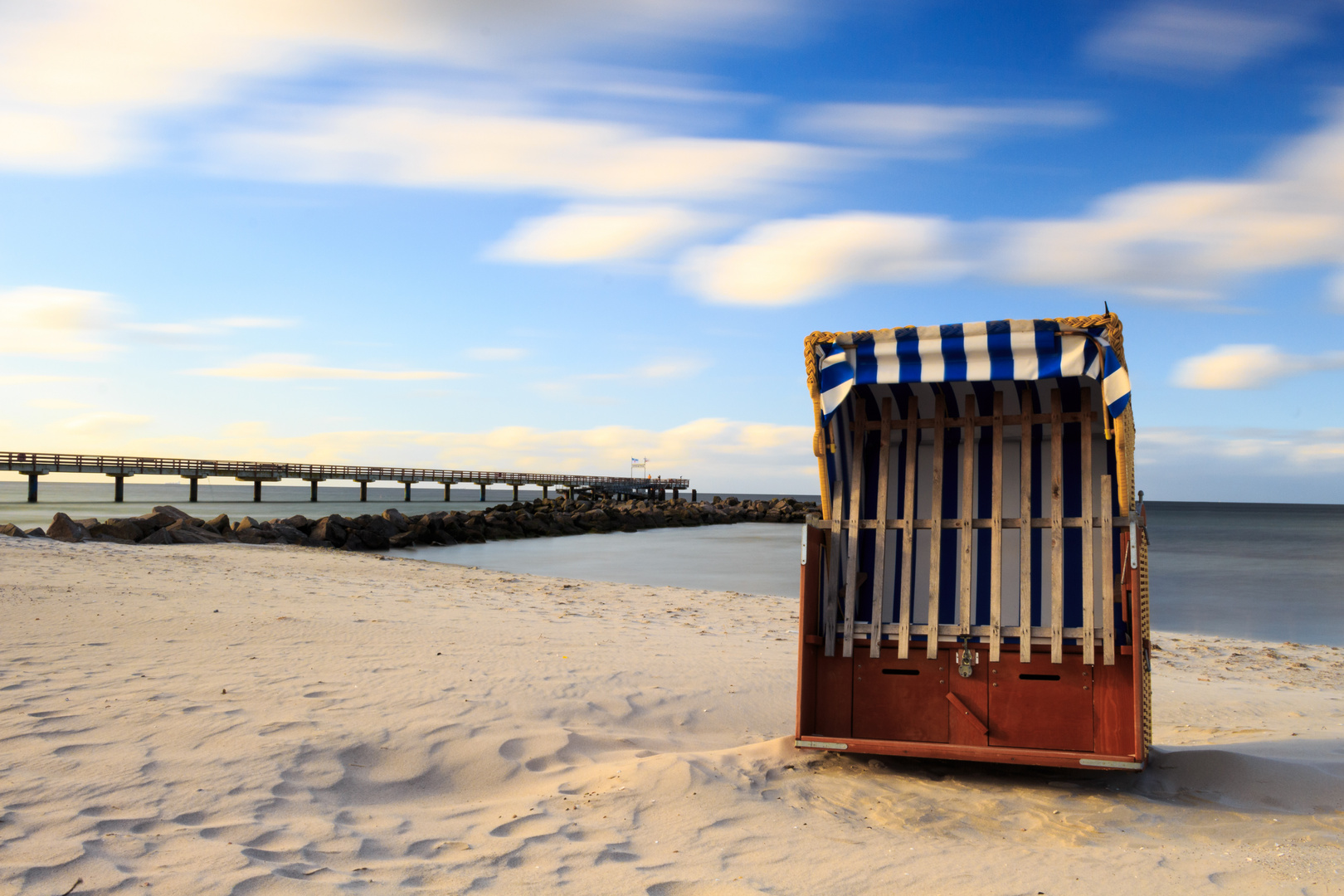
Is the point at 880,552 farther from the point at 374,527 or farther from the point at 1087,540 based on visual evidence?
the point at 374,527

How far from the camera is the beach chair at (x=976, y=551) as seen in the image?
5480 millimetres

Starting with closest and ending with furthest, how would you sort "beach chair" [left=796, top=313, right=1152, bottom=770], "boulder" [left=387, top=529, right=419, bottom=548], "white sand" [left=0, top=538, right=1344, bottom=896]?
"white sand" [left=0, top=538, right=1344, bottom=896] < "beach chair" [left=796, top=313, right=1152, bottom=770] < "boulder" [left=387, top=529, right=419, bottom=548]

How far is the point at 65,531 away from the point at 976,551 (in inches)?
754

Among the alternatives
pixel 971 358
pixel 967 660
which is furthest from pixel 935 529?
pixel 971 358

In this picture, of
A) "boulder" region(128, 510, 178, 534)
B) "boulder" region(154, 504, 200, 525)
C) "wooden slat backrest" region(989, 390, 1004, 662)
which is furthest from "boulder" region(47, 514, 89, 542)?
"wooden slat backrest" region(989, 390, 1004, 662)

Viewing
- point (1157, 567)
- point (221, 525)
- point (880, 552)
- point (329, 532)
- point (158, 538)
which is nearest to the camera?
point (880, 552)

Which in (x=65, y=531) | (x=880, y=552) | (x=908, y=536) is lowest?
(x=65, y=531)

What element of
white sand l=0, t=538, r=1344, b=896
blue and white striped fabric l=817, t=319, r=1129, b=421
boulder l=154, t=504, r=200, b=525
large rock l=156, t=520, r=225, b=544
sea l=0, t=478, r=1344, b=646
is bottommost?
sea l=0, t=478, r=1344, b=646

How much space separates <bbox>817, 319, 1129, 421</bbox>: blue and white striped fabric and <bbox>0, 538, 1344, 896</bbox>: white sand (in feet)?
7.51

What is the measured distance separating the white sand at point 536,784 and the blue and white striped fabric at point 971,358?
2.29m

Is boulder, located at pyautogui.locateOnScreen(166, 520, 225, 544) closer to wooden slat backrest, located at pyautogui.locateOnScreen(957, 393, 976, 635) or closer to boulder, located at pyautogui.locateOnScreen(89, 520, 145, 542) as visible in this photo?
boulder, located at pyautogui.locateOnScreen(89, 520, 145, 542)

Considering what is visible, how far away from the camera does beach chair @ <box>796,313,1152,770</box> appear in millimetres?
5480

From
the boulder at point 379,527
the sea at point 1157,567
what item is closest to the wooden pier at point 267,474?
the sea at point 1157,567

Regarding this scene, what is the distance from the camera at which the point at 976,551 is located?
6230 mm
